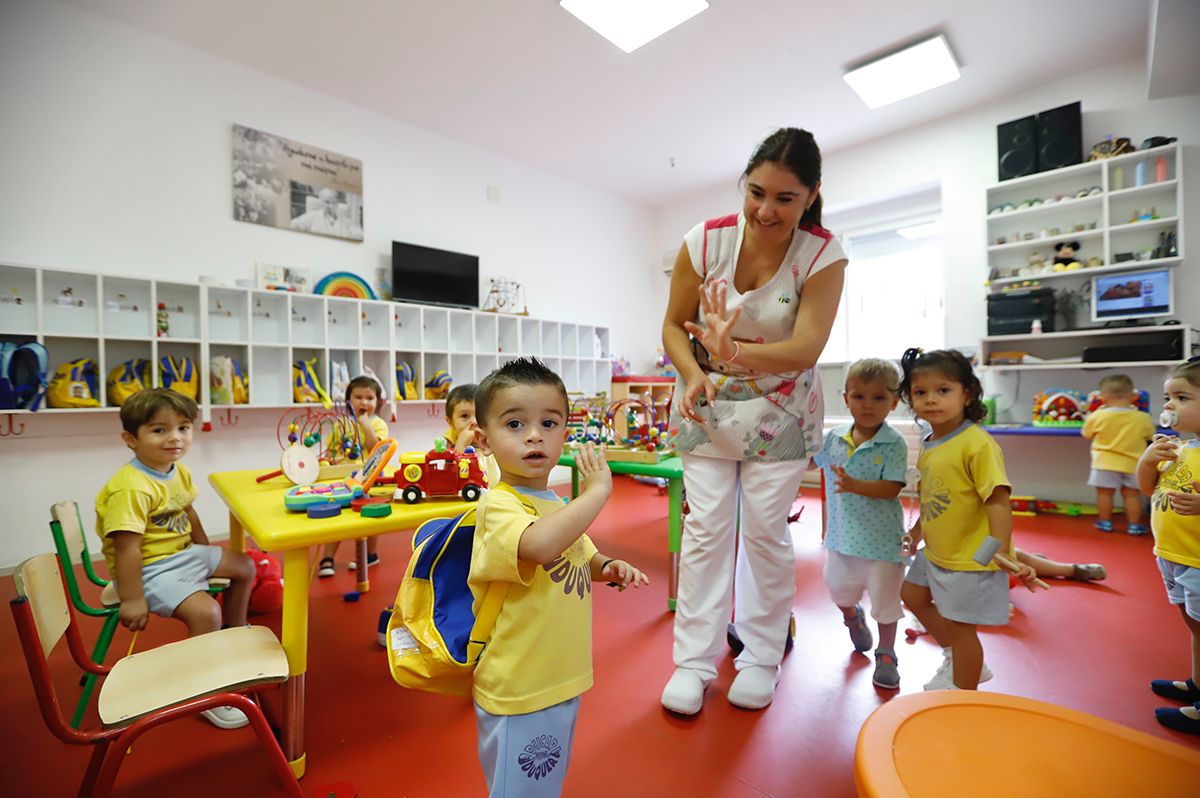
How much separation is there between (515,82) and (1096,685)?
15.9 feet

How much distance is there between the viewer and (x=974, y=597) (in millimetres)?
1393

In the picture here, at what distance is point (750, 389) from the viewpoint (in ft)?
5.21

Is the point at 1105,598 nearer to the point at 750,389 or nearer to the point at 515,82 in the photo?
the point at 750,389

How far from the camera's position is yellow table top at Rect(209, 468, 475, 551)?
1272mm

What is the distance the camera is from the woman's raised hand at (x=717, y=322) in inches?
54.6

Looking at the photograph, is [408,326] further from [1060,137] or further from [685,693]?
[1060,137]

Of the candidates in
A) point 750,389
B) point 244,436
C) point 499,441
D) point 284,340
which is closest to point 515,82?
point 284,340

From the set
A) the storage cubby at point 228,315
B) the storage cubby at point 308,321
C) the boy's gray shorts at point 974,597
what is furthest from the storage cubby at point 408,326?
the boy's gray shorts at point 974,597

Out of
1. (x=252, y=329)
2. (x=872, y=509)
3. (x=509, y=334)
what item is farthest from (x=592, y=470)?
(x=509, y=334)

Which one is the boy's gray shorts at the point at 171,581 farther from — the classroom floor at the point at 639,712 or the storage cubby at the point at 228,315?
the storage cubby at the point at 228,315

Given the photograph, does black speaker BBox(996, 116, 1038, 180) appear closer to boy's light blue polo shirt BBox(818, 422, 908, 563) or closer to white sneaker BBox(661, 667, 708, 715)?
boy's light blue polo shirt BBox(818, 422, 908, 563)

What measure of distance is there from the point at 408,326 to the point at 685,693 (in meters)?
4.04

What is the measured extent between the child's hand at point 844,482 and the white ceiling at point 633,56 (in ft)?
10.4

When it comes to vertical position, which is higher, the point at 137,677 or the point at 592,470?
the point at 592,470
